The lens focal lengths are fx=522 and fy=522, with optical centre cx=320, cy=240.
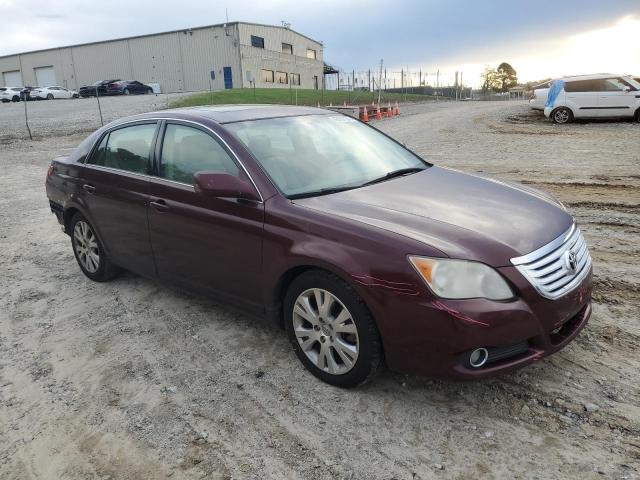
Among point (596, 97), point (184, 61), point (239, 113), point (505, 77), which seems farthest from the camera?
point (505, 77)

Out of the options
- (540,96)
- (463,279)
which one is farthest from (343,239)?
(540,96)

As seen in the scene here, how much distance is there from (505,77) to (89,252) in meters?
93.4

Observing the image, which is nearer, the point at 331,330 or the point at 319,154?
the point at 331,330

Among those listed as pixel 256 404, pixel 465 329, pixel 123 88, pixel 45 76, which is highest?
pixel 45 76

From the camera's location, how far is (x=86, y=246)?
17.0 ft

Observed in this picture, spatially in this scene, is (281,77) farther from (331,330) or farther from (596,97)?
(331,330)

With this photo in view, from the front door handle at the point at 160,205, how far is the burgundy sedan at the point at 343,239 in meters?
0.02

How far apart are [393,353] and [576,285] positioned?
1.13m

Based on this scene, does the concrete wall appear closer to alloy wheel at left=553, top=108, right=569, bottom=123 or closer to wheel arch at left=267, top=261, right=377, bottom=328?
alloy wheel at left=553, top=108, right=569, bottom=123

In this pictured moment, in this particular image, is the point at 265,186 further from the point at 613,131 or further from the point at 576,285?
the point at 613,131

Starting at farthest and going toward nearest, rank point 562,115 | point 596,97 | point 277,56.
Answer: point 277,56, point 562,115, point 596,97

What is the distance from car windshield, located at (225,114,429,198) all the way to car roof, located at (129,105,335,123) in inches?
3.3

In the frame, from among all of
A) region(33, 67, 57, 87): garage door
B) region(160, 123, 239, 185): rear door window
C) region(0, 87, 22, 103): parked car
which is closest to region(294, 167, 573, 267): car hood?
region(160, 123, 239, 185): rear door window

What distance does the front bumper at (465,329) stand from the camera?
2.64 metres
